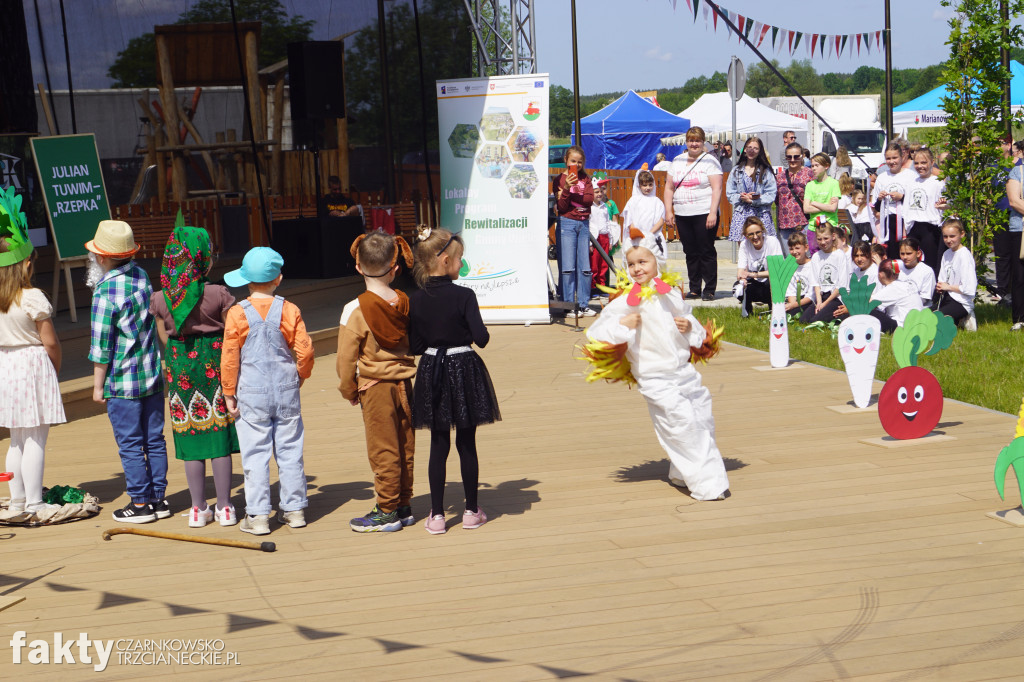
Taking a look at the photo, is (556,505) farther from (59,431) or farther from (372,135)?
(372,135)

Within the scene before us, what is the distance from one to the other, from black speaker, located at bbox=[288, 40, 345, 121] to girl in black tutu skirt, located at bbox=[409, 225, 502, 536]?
8.14 meters

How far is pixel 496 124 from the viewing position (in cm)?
1099

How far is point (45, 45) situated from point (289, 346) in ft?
28.3

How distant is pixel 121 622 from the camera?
3912mm

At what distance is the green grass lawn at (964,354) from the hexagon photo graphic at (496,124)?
9.28 ft

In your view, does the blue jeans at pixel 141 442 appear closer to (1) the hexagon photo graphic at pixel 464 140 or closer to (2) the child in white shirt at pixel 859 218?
(1) the hexagon photo graphic at pixel 464 140

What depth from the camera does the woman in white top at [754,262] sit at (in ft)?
35.7

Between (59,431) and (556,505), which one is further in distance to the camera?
(59,431)

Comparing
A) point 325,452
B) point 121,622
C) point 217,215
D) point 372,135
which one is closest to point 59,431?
point 325,452

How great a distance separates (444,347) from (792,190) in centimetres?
791

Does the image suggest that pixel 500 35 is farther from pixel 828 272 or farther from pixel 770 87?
pixel 770 87

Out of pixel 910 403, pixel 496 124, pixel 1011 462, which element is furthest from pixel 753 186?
pixel 1011 462

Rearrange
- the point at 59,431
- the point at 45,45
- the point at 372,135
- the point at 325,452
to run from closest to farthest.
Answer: the point at 325,452 → the point at 59,431 → the point at 45,45 → the point at 372,135

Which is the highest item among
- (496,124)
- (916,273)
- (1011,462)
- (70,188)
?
(496,124)
